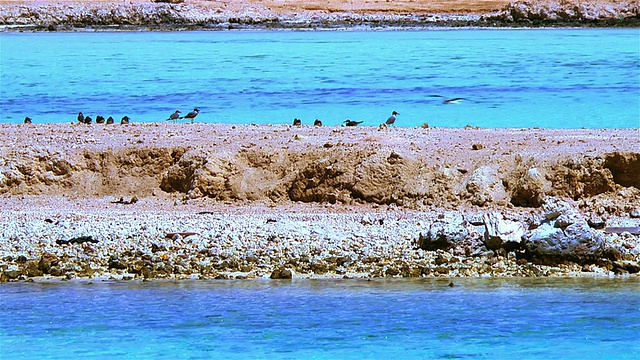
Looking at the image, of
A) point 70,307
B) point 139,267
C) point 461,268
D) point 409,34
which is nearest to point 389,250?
point 461,268

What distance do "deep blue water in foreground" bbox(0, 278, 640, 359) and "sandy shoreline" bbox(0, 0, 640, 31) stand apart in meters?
40.6

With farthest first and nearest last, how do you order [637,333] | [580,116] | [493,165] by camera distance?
[580,116]
[493,165]
[637,333]

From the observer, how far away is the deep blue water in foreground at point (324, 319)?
766 centimetres

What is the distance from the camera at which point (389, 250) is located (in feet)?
31.6

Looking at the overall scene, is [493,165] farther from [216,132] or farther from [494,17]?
[494,17]

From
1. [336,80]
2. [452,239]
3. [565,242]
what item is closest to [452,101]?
[336,80]

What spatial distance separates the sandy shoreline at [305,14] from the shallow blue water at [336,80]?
26.6ft

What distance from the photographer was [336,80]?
25594 millimetres

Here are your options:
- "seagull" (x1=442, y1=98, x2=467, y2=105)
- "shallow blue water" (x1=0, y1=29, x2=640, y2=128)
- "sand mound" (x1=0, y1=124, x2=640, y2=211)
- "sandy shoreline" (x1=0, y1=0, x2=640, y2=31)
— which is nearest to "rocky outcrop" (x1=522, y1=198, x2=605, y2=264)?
"sand mound" (x1=0, y1=124, x2=640, y2=211)

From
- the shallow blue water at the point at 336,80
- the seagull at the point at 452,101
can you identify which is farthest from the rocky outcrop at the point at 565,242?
the seagull at the point at 452,101

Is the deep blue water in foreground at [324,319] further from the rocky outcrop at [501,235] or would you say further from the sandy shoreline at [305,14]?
the sandy shoreline at [305,14]

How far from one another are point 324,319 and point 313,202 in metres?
3.49

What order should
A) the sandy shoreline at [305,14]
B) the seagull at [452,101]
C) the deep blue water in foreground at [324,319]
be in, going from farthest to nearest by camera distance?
the sandy shoreline at [305,14], the seagull at [452,101], the deep blue water in foreground at [324,319]

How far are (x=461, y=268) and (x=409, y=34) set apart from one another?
35.7 metres
